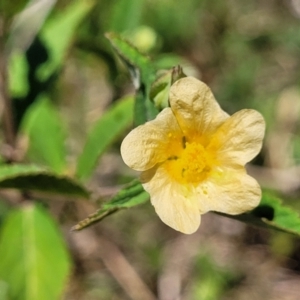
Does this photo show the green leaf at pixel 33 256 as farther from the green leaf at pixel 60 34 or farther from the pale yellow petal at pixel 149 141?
the pale yellow petal at pixel 149 141

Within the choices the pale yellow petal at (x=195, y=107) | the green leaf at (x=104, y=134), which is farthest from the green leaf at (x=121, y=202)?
the green leaf at (x=104, y=134)

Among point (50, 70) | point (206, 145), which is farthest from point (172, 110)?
point (50, 70)

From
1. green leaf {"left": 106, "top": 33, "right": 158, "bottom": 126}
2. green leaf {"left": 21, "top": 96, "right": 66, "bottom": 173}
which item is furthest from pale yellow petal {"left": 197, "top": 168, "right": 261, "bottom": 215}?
green leaf {"left": 21, "top": 96, "right": 66, "bottom": 173}

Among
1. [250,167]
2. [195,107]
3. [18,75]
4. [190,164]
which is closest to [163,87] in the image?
[195,107]

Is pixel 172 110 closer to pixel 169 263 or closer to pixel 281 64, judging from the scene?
pixel 169 263

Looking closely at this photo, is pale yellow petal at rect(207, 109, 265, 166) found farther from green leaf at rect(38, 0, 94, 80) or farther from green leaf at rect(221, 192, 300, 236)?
green leaf at rect(38, 0, 94, 80)

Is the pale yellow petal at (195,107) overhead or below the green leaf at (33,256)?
overhead

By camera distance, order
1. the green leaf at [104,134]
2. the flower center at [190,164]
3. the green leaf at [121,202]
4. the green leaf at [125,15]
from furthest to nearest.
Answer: the green leaf at [125,15] < the green leaf at [104,134] < the flower center at [190,164] < the green leaf at [121,202]
